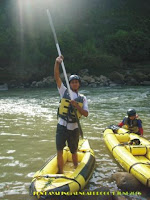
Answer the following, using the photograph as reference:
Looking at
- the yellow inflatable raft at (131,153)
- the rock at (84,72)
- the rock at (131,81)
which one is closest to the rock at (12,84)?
the rock at (84,72)

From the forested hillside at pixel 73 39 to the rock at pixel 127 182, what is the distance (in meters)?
25.3

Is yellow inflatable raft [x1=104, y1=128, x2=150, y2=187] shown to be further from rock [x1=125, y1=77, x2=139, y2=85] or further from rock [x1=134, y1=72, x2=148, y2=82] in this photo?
rock [x1=134, y1=72, x2=148, y2=82]

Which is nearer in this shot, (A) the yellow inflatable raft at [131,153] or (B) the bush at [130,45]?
(A) the yellow inflatable raft at [131,153]

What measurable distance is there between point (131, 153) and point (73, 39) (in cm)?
2939

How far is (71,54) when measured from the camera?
30.0 metres

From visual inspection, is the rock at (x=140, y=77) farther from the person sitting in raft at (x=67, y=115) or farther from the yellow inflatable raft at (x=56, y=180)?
the person sitting in raft at (x=67, y=115)

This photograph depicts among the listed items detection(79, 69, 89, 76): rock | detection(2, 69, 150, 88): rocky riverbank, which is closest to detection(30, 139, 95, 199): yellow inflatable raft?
detection(2, 69, 150, 88): rocky riverbank

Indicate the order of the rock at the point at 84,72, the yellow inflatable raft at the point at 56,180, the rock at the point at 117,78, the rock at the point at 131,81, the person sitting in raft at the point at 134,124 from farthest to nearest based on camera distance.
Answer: the rock at the point at 84,72
the rock at the point at 117,78
the rock at the point at 131,81
the person sitting in raft at the point at 134,124
the yellow inflatable raft at the point at 56,180

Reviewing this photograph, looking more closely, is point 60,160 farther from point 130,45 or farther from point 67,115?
point 130,45

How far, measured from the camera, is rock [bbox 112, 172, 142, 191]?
3.12 metres

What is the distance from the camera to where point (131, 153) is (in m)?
4.31

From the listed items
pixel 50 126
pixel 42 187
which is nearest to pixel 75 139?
pixel 42 187

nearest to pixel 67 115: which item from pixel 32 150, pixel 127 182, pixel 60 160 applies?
pixel 60 160

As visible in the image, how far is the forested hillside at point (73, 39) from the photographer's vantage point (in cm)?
2858
